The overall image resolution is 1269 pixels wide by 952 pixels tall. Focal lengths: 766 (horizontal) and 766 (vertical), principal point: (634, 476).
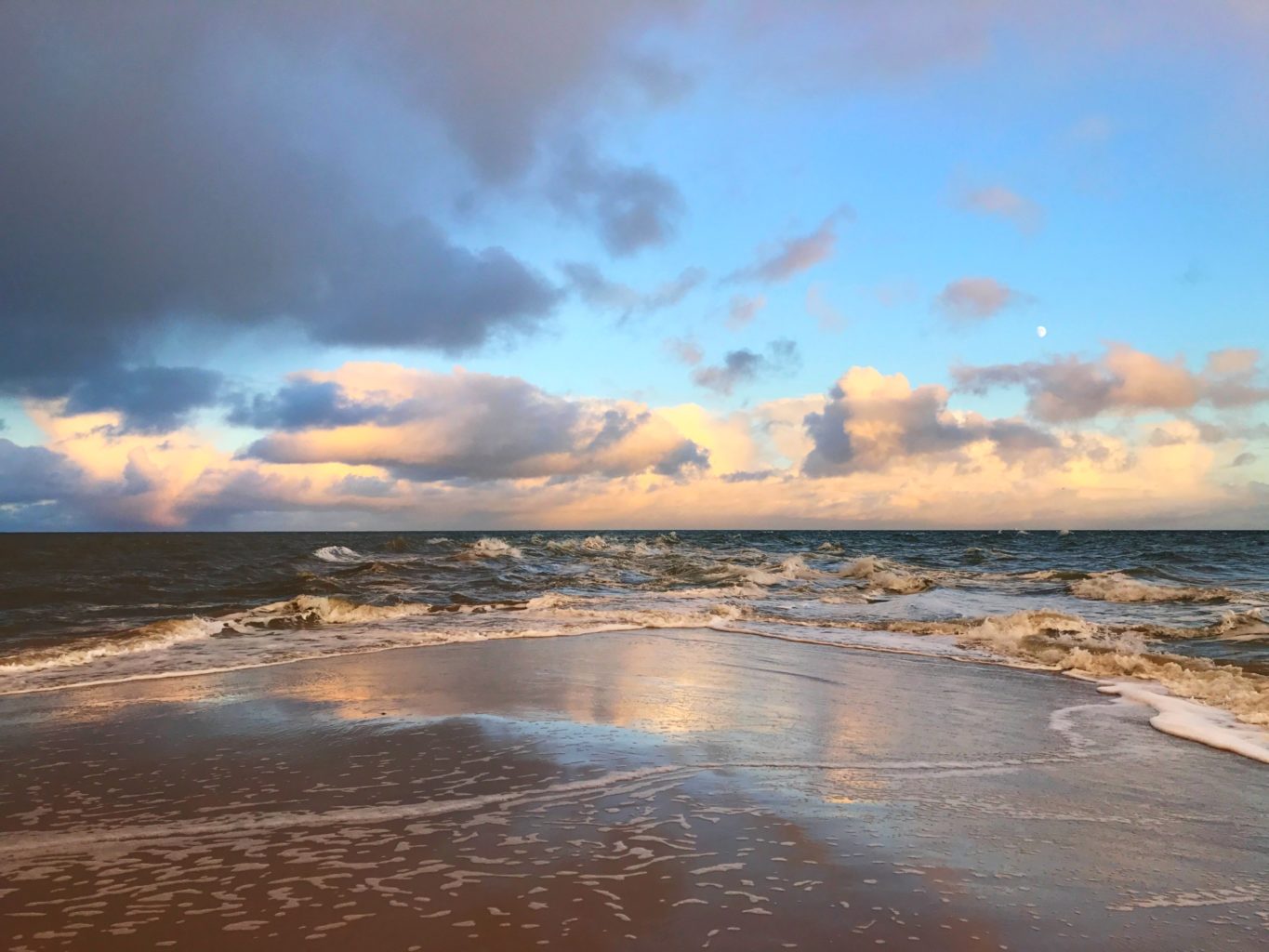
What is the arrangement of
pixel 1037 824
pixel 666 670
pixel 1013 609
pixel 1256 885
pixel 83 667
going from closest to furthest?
pixel 1256 885 → pixel 1037 824 → pixel 666 670 → pixel 83 667 → pixel 1013 609

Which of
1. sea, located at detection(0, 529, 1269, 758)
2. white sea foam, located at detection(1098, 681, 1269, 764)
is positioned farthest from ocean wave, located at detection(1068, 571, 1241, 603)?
white sea foam, located at detection(1098, 681, 1269, 764)

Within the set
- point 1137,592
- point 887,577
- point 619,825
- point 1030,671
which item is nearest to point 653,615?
point 1030,671

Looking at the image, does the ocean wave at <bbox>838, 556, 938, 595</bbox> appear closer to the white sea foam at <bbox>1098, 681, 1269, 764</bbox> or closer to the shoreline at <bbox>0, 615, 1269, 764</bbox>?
the shoreline at <bbox>0, 615, 1269, 764</bbox>

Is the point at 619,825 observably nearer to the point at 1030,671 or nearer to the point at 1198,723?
the point at 1198,723

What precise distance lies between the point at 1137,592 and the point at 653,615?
14.2m

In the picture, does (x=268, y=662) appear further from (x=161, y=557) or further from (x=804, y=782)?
(x=161, y=557)

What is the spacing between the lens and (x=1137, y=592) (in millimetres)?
21562

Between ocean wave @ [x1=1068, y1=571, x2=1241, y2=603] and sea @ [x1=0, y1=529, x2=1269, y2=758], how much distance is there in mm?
80

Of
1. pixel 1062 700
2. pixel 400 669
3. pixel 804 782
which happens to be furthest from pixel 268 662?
pixel 1062 700

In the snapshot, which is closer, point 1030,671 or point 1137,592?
point 1030,671

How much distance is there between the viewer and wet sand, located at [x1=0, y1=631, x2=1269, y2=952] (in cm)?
345

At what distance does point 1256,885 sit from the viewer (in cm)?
405

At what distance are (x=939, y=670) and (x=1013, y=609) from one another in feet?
31.3

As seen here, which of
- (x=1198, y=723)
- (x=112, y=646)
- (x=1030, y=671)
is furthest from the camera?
(x=112, y=646)
